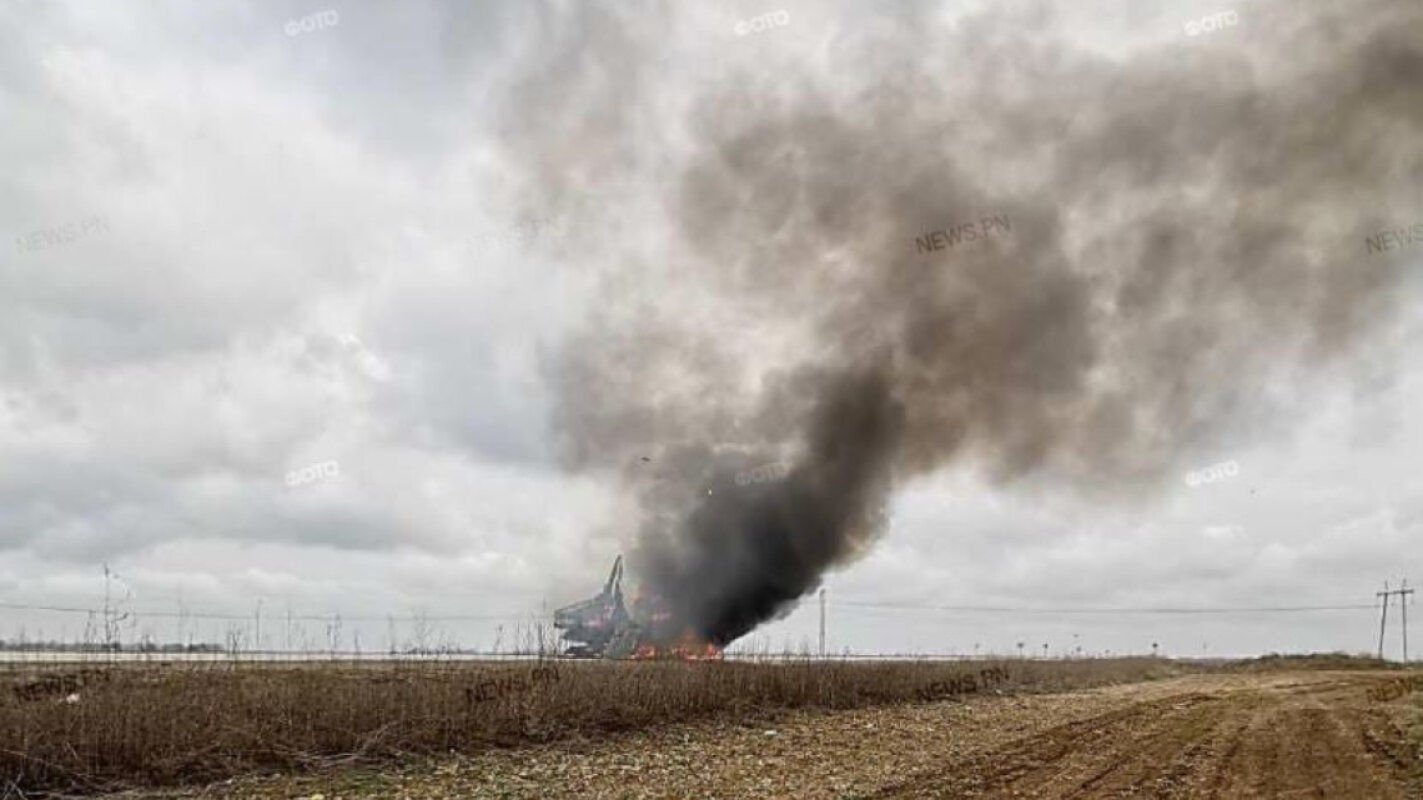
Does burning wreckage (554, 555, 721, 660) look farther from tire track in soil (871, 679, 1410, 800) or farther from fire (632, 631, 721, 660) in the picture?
tire track in soil (871, 679, 1410, 800)

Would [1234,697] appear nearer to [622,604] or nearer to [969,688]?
[969,688]

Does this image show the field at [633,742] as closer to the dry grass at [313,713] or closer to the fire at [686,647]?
the dry grass at [313,713]

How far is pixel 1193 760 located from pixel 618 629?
2343 inches

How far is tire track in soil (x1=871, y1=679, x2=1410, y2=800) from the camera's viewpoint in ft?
64.2

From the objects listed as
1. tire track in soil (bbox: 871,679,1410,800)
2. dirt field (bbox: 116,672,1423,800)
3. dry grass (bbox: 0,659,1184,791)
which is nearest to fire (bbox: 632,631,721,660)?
dry grass (bbox: 0,659,1184,791)

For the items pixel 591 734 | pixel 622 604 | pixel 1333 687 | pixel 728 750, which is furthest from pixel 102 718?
pixel 622 604

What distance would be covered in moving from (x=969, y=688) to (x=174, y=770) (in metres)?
39.1

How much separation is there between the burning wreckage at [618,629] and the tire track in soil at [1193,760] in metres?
35.6

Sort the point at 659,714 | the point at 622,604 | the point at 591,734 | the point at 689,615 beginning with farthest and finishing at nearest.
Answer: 1. the point at 622,604
2. the point at 689,615
3. the point at 659,714
4. the point at 591,734

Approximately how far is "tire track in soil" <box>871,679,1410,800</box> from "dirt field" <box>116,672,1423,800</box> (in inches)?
1.7

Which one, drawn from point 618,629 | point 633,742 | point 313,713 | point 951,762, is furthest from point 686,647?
point 951,762

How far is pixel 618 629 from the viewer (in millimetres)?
79750

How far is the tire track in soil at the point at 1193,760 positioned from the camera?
1956 centimetres

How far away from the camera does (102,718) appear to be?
71.7 ft
